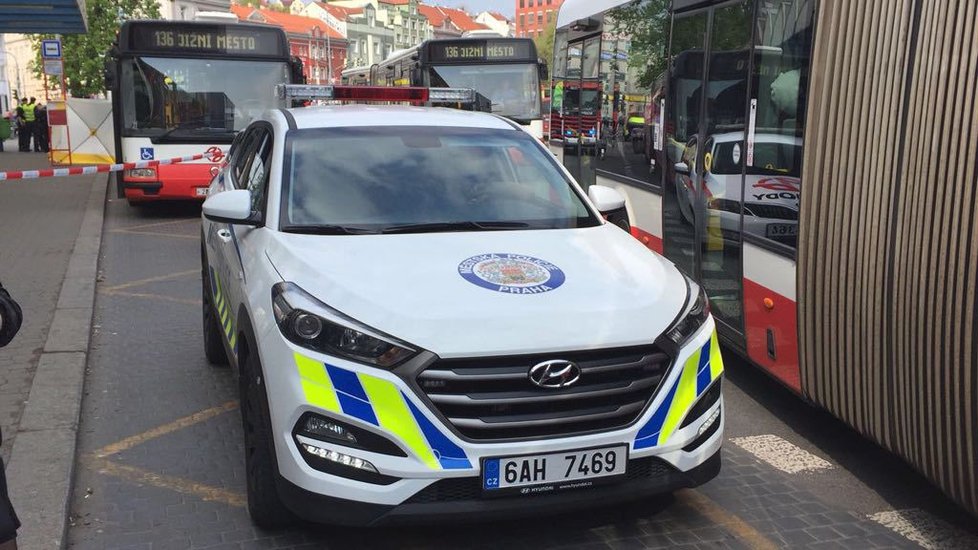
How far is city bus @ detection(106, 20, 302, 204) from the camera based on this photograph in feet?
44.3

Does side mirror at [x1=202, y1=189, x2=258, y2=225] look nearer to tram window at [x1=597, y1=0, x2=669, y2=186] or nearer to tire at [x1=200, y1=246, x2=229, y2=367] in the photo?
tire at [x1=200, y1=246, x2=229, y2=367]

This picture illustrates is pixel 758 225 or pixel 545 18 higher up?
pixel 545 18

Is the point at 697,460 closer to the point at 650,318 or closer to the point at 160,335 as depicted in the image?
the point at 650,318

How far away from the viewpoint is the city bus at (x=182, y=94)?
1351cm

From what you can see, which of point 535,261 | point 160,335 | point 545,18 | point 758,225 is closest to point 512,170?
point 535,261

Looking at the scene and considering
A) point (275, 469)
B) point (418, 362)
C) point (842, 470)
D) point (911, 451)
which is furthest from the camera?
point (842, 470)

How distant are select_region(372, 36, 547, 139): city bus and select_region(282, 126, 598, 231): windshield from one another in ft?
39.9

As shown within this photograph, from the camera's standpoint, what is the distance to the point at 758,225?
17.4ft

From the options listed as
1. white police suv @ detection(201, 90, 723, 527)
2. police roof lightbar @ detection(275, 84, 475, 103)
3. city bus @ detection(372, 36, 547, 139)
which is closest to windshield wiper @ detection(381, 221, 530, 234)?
white police suv @ detection(201, 90, 723, 527)

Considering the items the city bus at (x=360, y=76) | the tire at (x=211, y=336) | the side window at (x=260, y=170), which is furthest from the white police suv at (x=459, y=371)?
the city bus at (x=360, y=76)

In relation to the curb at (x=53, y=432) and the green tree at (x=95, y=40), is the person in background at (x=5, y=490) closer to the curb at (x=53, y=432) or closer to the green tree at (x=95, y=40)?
the curb at (x=53, y=432)

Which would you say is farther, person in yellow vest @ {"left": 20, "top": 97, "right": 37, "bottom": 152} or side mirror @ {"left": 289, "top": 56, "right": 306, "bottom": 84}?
person in yellow vest @ {"left": 20, "top": 97, "right": 37, "bottom": 152}

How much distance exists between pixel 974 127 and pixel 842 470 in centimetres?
187

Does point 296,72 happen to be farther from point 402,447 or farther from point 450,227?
point 402,447
